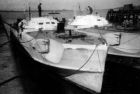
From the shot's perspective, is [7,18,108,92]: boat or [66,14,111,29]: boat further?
[66,14,111,29]: boat

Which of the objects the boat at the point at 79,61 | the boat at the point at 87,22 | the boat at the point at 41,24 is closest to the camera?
the boat at the point at 79,61

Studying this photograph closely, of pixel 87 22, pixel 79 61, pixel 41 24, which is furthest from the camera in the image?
pixel 87 22

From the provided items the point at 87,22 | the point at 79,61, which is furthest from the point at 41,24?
the point at 79,61

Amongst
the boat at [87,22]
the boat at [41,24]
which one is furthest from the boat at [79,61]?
the boat at [87,22]

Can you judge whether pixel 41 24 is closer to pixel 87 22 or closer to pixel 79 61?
pixel 87 22

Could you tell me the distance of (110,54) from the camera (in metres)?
8.95

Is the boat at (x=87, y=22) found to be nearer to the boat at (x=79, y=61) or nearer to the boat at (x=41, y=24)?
the boat at (x=41, y=24)

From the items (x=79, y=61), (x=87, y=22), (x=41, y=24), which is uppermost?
(x=87, y=22)

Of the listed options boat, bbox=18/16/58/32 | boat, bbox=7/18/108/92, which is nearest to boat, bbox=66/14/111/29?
boat, bbox=18/16/58/32

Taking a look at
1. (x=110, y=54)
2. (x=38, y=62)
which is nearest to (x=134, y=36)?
(x=110, y=54)

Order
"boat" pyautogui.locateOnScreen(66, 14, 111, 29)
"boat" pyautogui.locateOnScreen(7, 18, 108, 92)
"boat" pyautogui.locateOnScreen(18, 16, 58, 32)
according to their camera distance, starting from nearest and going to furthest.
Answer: "boat" pyautogui.locateOnScreen(7, 18, 108, 92), "boat" pyautogui.locateOnScreen(18, 16, 58, 32), "boat" pyautogui.locateOnScreen(66, 14, 111, 29)

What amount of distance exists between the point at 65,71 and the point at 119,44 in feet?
13.8

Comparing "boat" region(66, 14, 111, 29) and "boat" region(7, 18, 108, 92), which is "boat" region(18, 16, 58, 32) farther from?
"boat" region(7, 18, 108, 92)

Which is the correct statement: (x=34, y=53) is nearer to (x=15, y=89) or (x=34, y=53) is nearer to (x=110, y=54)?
(x=15, y=89)
